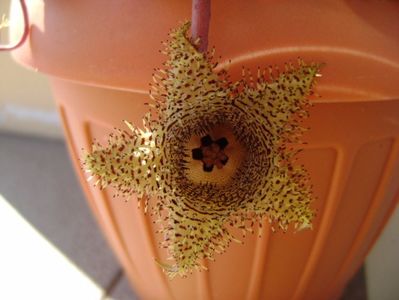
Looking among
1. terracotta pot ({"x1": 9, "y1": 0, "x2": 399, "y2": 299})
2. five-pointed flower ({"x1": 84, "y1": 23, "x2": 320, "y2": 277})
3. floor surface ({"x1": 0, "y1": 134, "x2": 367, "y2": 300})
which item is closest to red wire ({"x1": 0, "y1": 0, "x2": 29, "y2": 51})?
terracotta pot ({"x1": 9, "y1": 0, "x2": 399, "y2": 299})

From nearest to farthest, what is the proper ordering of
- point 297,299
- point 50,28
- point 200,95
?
point 200,95
point 50,28
point 297,299

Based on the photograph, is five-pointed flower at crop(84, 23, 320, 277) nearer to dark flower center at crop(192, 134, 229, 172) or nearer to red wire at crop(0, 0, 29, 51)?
dark flower center at crop(192, 134, 229, 172)

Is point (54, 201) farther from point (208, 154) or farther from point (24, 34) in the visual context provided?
point (208, 154)

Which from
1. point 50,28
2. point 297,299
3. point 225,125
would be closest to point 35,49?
point 50,28

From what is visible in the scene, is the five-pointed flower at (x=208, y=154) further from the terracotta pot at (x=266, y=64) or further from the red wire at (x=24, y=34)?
the red wire at (x=24, y=34)

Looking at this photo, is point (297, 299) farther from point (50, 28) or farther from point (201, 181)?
point (50, 28)

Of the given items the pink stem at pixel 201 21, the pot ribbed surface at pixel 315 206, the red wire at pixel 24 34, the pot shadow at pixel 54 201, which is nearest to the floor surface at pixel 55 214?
the pot shadow at pixel 54 201

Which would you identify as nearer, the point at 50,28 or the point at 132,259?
the point at 50,28
